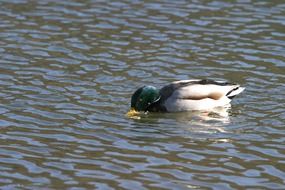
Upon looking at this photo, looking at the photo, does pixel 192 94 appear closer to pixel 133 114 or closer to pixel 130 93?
pixel 133 114

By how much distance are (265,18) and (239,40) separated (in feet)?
5.74

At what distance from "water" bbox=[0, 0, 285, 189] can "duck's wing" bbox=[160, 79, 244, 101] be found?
0.35 m

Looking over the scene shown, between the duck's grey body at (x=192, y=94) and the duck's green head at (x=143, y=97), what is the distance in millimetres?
98

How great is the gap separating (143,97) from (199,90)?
995 millimetres

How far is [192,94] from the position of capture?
629 inches

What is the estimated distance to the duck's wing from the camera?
15961 mm

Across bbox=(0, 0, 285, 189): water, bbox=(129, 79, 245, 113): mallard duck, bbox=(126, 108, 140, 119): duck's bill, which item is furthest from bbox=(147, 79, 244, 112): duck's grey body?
bbox=(126, 108, 140, 119): duck's bill

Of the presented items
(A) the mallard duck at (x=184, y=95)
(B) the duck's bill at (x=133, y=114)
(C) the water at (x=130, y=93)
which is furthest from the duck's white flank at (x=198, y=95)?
(B) the duck's bill at (x=133, y=114)

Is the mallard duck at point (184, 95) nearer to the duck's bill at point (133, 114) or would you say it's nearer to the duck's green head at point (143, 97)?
the duck's green head at point (143, 97)

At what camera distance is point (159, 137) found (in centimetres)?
1398

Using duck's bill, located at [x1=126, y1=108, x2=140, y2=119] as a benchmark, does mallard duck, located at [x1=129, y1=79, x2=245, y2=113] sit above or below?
above

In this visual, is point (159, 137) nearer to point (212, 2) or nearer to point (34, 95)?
point (34, 95)

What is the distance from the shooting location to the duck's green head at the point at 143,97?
624 inches

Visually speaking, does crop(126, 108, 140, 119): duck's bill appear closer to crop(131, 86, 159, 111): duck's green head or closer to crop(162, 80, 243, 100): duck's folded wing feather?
crop(131, 86, 159, 111): duck's green head
